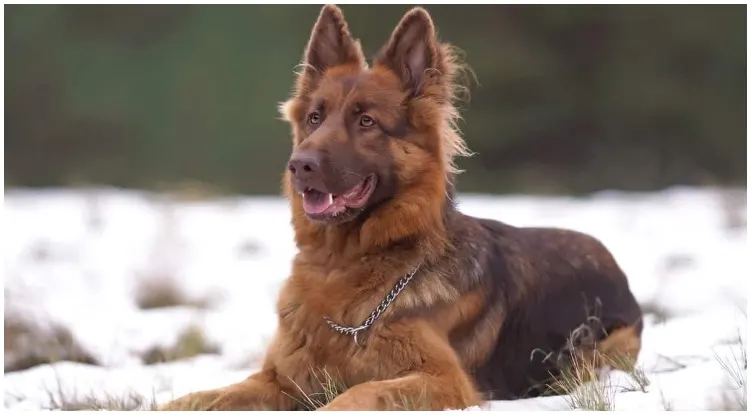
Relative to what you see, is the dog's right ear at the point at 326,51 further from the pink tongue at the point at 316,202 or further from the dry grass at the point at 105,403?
the dry grass at the point at 105,403

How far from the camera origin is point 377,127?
410 centimetres

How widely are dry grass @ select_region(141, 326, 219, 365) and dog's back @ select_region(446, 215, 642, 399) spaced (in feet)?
7.25

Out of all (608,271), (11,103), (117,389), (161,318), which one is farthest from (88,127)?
(608,271)

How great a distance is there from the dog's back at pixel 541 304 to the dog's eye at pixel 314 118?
3.02 ft

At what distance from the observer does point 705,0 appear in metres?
5.09

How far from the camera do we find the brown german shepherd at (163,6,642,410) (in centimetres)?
393

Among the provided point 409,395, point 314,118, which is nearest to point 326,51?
point 314,118

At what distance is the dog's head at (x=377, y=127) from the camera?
397 centimetres

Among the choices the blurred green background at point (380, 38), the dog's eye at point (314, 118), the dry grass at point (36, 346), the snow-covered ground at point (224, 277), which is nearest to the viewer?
the dog's eye at point (314, 118)

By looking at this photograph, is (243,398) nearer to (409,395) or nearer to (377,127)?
(409,395)

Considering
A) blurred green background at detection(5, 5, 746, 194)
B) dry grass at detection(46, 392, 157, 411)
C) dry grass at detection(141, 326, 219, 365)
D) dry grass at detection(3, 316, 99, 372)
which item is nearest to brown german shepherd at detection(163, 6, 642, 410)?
dry grass at detection(46, 392, 157, 411)

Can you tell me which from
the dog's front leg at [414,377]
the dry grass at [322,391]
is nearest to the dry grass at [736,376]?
the dog's front leg at [414,377]

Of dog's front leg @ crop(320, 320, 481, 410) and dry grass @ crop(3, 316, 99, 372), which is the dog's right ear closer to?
dog's front leg @ crop(320, 320, 481, 410)

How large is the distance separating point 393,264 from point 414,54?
1056mm
